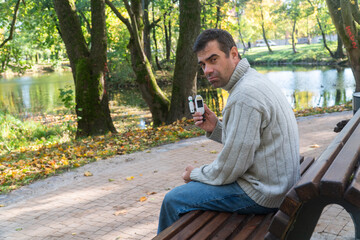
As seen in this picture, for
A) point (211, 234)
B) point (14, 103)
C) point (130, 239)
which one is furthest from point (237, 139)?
point (14, 103)

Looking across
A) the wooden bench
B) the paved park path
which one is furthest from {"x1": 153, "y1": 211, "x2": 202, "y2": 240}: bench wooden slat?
the paved park path

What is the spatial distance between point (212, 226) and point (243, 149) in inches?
23.2

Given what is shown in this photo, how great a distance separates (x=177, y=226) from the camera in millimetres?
2656

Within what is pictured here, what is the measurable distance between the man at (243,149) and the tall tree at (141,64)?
9006 mm

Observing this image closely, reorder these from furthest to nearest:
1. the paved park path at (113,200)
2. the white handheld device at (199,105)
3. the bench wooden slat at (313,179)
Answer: the paved park path at (113,200), the white handheld device at (199,105), the bench wooden slat at (313,179)

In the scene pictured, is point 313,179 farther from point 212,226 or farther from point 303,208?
point 212,226

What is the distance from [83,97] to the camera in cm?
1082

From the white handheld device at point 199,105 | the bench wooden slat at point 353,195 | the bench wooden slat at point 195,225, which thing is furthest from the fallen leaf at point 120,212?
the bench wooden slat at point 353,195

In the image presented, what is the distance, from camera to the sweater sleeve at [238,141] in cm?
247

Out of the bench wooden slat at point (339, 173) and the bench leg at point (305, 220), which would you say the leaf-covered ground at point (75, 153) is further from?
the bench wooden slat at point (339, 173)

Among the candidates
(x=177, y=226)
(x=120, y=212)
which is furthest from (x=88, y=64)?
(x=177, y=226)

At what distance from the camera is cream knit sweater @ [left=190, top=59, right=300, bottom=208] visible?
97.8 inches

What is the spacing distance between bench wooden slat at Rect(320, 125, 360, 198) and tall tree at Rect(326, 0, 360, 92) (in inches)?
439

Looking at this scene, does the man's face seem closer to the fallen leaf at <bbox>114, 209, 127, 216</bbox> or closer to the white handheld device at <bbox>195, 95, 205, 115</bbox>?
the white handheld device at <bbox>195, 95, 205, 115</bbox>
